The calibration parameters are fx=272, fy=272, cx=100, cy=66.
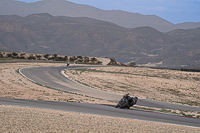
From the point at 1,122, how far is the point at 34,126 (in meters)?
1.35

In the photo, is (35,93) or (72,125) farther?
(35,93)

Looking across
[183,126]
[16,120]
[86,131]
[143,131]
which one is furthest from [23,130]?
[183,126]

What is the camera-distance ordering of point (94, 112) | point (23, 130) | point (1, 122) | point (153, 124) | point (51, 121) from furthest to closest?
point (94, 112) < point (153, 124) < point (51, 121) < point (1, 122) < point (23, 130)

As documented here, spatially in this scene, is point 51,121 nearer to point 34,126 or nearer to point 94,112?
point 34,126

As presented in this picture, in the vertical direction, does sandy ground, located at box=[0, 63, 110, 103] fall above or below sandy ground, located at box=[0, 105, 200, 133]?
below

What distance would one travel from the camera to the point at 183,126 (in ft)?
43.2

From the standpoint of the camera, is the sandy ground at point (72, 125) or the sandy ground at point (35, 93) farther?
the sandy ground at point (35, 93)

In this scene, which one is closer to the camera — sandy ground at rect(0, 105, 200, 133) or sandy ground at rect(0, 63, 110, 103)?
sandy ground at rect(0, 105, 200, 133)

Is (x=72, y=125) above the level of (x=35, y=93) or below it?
above

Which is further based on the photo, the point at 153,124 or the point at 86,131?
the point at 153,124

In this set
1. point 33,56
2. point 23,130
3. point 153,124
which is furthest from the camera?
point 33,56

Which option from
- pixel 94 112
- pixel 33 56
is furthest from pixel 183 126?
pixel 33 56

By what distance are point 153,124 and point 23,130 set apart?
614 centimetres

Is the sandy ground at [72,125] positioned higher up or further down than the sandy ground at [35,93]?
higher up
